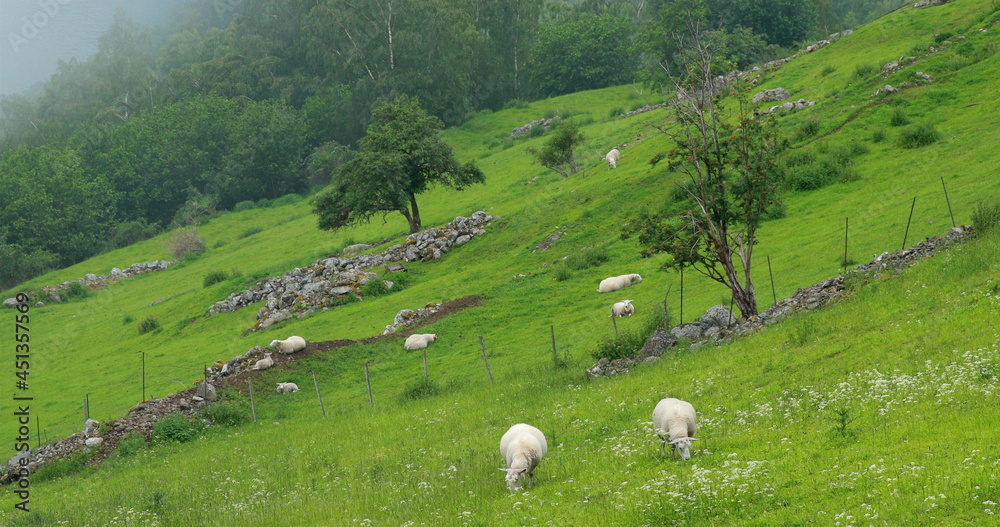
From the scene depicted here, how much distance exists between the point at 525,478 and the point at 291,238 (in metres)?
69.9

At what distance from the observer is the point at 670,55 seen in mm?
84125

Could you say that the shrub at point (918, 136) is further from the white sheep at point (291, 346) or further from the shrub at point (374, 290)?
the white sheep at point (291, 346)

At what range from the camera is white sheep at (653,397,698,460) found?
50.6ft

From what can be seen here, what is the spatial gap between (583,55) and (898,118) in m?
79.1

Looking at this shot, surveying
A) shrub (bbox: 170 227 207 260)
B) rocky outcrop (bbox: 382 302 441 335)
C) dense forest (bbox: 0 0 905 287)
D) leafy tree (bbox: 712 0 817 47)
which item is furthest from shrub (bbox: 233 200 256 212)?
rocky outcrop (bbox: 382 302 441 335)

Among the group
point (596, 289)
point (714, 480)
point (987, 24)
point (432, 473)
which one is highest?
point (987, 24)

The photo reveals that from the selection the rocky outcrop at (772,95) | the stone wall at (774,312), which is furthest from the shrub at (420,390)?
the rocky outcrop at (772,95)

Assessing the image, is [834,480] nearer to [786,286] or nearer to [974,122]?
[786,286]

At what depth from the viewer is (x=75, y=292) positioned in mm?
80250

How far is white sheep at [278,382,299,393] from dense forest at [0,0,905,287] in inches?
2350

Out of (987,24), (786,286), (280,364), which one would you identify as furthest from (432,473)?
(987,24)

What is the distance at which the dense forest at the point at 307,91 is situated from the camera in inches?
3944

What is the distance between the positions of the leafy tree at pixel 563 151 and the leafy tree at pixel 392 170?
6301mm

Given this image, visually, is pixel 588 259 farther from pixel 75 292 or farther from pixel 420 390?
pixel 75 292
